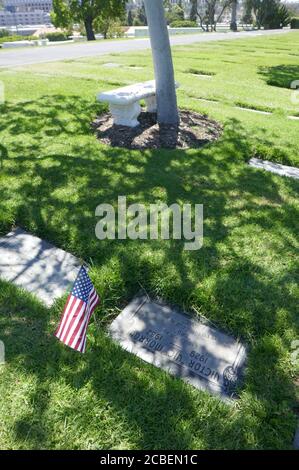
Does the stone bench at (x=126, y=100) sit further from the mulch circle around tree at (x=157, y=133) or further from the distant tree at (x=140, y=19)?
the distant tree at (x=140, y=19)

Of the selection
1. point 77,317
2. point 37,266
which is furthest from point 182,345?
point 37,266

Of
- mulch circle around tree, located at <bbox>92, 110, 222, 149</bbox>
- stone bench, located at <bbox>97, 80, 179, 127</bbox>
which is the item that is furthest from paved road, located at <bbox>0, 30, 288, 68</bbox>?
mulch circle around tree, located at <bbox>92, 110, 222, 149</bbox>

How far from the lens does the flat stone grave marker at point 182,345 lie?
2.61m

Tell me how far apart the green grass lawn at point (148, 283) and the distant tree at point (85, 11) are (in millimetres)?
32987

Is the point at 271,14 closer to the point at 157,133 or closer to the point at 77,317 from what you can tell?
the point at 157,133

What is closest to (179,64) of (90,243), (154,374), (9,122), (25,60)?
(25,60)

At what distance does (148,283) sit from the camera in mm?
3332

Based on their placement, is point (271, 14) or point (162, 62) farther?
point (271, 14)

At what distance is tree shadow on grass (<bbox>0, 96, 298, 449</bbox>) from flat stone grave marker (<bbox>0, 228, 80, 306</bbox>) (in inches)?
4.9

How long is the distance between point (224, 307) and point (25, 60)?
656 inches

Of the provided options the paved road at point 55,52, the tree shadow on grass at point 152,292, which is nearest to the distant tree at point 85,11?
the paved road at point 55,52

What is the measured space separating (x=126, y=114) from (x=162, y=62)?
1.05 m
